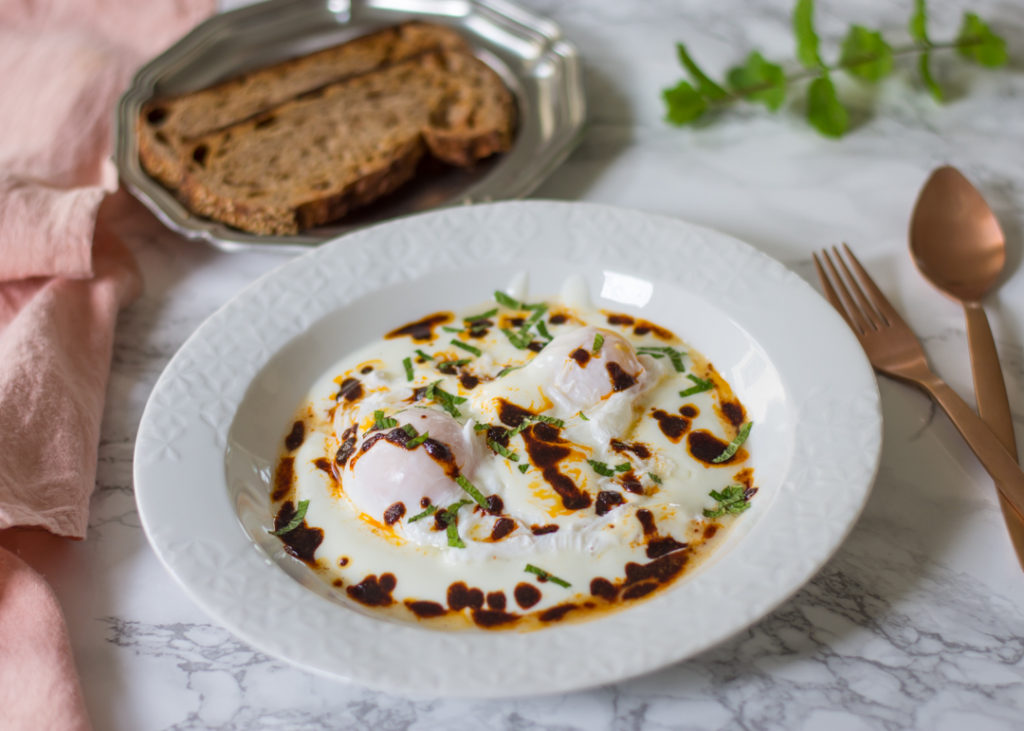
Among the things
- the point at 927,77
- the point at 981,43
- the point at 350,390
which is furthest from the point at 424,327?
the point at 981,43

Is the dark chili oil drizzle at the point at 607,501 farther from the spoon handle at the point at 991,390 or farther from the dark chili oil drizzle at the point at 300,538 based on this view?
the spoon handle at the point at 991,390

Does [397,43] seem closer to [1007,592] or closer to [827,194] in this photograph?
[827,194]

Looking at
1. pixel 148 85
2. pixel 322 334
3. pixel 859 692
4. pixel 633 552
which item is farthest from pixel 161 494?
pixel 148 85

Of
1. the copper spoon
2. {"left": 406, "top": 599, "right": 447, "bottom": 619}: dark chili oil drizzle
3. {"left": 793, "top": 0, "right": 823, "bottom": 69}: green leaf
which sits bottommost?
{"left": 406, "top": 599, "right": 447, "bottom": 619}: dark chili oil drizzle

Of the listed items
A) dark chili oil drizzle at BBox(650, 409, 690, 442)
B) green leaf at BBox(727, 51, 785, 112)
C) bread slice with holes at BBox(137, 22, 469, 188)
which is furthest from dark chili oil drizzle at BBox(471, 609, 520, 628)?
green leaf at BBox(727, 51, 785, 112)

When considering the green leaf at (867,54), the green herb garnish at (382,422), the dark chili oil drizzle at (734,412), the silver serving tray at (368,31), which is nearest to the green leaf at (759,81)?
the green leaf at (867,54)

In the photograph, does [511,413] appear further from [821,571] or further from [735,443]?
[821,571]

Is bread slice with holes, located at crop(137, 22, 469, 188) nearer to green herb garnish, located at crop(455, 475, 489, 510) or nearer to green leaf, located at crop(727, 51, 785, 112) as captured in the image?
green leaf, located at crop(727, 51, 785, 112)
